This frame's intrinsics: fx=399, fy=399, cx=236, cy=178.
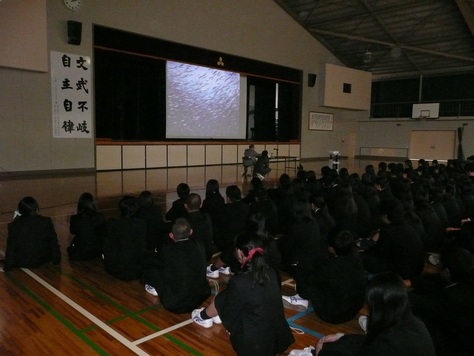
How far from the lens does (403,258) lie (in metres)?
3.49

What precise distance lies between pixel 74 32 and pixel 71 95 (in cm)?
169

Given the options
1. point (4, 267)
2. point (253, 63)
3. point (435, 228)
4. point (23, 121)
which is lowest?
point (4, 267)

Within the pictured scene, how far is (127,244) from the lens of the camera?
3.57 m

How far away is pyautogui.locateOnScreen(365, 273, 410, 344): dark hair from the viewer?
1.62m

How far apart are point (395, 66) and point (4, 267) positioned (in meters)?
20.9

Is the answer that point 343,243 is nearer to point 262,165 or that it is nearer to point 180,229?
point 180,229

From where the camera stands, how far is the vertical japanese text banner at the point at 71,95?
10930 mm

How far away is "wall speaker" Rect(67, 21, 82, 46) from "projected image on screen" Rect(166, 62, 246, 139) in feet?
11.0

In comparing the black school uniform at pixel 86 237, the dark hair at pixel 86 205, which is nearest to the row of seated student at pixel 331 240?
the black school uniform at pixel 86 237

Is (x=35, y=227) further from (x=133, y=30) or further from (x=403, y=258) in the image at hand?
(x=133, y=30)

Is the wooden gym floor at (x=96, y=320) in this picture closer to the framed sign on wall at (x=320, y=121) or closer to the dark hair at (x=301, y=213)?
the dark hair at (x=301, y=213)

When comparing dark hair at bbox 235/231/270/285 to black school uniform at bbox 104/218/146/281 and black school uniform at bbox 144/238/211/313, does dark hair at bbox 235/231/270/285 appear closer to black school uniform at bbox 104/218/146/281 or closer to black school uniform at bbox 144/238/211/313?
black school uniform at bbox 144/238/211/313

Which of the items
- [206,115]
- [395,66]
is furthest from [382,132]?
[206,115]

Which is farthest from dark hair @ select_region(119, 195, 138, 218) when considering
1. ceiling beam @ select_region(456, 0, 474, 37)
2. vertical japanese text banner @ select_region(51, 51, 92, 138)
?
ceiling beam @ select_region(456, 0, 474, 37)
